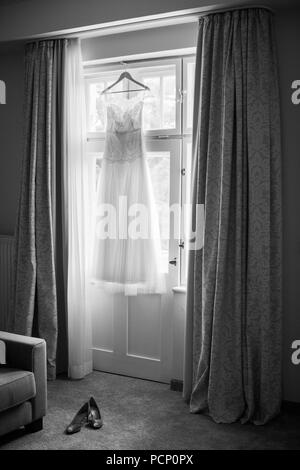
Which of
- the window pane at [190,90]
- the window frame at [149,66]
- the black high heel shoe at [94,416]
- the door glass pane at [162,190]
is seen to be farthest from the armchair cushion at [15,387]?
the window pane at [190,90]

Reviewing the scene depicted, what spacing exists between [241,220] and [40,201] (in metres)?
1.55

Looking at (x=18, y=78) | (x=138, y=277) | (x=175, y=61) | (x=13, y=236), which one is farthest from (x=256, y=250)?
(x=18, y=78)

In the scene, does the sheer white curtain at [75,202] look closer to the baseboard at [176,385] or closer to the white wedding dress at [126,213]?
the white wedding dress at [126,213]

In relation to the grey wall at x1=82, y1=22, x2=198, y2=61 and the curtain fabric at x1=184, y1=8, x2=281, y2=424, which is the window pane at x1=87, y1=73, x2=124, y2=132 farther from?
the curtain fabric at x1=184, y1=8, x2=281, y2=424

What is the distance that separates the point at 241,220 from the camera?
3041mm

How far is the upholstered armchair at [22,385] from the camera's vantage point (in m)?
2.62

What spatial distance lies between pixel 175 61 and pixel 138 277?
1558 mm

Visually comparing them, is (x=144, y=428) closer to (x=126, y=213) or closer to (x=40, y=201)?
(x=126, y=213)

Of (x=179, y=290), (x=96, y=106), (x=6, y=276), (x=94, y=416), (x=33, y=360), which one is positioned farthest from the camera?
(x=6, y=276)

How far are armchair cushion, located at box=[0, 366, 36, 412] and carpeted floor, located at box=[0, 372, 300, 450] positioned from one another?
9.7 inches

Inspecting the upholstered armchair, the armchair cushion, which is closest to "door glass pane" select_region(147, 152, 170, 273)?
the upholstered armchair

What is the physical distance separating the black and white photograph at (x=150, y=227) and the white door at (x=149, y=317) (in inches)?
0.5

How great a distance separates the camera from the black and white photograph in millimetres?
2975

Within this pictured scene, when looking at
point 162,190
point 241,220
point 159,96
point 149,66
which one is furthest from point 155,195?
point 149,66
